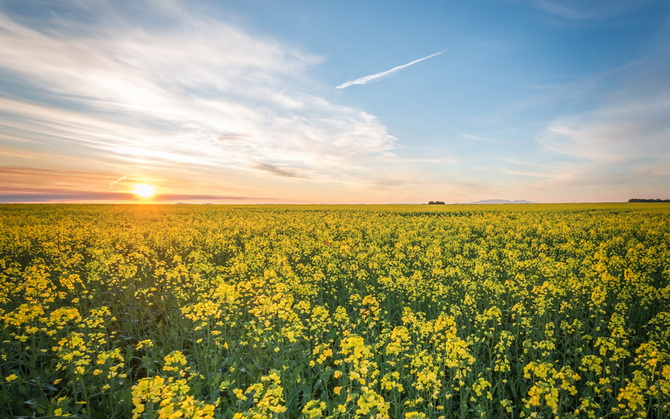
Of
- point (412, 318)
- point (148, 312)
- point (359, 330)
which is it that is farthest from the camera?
point (148, 312)

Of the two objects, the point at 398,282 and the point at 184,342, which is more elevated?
the point at 398,282

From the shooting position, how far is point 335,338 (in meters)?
7.96

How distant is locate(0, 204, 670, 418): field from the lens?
4672mm

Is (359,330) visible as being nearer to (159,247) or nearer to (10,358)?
(10,358)

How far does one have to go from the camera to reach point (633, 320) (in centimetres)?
920

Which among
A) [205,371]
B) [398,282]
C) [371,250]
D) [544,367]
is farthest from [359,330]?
[371,250]

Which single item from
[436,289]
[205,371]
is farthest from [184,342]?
[436,289]

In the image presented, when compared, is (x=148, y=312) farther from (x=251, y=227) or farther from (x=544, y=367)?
(x=251, y=227)

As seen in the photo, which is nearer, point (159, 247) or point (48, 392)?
point (48, 392)

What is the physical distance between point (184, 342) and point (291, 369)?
3.61 metres

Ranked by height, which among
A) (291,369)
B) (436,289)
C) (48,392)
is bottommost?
(48,392)

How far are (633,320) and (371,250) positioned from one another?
26.4ft

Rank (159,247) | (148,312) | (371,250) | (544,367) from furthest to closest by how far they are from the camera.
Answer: (159,247)
(371,250)
(148,312)
(544,367)

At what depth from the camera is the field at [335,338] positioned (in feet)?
15.3
